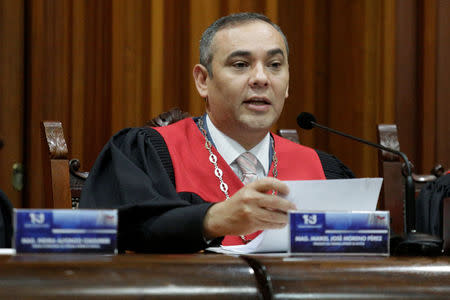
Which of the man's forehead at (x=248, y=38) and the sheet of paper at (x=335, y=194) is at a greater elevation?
the man's forehead at (x=248, y=38)

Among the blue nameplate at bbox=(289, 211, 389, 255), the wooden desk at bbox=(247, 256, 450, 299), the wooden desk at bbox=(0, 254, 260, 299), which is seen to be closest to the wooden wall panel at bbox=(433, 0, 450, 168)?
the blue nameplate at bbox=(289, 211, 389, 255)

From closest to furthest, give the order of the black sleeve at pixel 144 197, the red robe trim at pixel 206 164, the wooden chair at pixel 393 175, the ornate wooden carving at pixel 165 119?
the black sleeve at pixel 144 197 < the red robe trim at pixel 206 164 < the ornate wooden carving at pixel 165 119 < the wooden chair at pixel 393 175

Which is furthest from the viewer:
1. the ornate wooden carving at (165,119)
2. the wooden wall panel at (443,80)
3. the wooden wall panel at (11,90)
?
the wooden wall panel at (443,80)

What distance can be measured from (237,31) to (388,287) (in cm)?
126

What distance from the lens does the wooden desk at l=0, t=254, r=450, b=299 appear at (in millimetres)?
748

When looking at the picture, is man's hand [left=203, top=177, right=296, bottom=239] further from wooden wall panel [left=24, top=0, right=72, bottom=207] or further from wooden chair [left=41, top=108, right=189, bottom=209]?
wooden wall panel [left=24, top=0, right=72, bottom=207]

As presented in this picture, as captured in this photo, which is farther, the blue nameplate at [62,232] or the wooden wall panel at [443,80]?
the wooden wall panel at [443,80]

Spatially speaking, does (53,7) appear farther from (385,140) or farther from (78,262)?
(78,262)

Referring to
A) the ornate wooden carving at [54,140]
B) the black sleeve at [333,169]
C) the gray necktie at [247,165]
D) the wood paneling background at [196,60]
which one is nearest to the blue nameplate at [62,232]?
the gray necktie at [247,165]

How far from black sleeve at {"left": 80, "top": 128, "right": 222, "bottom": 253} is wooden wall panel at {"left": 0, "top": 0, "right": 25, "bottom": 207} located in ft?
4.38

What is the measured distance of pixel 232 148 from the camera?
1.98 m

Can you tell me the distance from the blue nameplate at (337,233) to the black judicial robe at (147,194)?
0.34m

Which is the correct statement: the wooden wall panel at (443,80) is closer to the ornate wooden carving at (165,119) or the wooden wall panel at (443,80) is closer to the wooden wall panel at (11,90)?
the ornate wooden carving at (165,119)

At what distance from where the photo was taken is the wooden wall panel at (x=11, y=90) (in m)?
3.03
